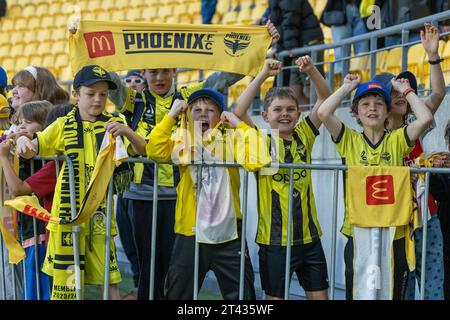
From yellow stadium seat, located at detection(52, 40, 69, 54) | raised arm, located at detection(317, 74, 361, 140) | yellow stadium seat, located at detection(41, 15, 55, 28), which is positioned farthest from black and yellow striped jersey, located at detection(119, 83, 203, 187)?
yellow stadium seat, located at detection(41, 15, 55, 28)

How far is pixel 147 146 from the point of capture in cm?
502

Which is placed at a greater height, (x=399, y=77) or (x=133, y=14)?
(x=133, y=14)

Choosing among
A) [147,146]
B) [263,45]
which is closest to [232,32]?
[263,45]

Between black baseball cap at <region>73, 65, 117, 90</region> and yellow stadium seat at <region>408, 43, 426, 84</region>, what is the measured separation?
3347 millimetres

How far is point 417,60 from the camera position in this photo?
7.79m

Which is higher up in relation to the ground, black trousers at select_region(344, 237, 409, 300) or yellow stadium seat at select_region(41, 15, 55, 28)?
yellow stadium seat at select_region(41, 15, 55, 28)

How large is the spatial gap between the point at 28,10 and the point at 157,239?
44.5 feet

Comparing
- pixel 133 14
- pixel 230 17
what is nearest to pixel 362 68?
pixel 230 17

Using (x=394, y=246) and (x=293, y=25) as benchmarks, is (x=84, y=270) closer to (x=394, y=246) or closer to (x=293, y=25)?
(x=394, y=246)

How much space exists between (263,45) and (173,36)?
0.61 m

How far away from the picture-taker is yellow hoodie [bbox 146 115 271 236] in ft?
16.3

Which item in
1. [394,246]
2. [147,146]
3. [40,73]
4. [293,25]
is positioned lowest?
[394,246]

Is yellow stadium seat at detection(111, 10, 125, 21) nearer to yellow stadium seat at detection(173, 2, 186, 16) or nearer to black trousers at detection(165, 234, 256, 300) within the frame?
yellow stadium seat at detection(173, 2, 186, 16)

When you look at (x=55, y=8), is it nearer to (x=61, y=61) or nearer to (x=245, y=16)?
(x=61, y=61)
